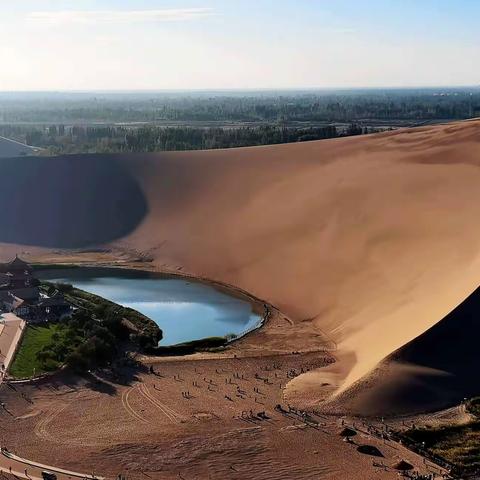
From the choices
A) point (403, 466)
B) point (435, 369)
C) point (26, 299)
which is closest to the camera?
point (403, 466)

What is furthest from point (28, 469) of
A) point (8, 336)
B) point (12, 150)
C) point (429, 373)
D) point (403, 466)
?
point (12, 150)

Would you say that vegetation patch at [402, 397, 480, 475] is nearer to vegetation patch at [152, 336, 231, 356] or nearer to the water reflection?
vegetation patch at [152, 336, 231, 356]

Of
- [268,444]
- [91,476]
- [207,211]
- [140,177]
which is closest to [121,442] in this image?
[91,476]

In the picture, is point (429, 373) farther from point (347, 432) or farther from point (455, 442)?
point (347, 432)

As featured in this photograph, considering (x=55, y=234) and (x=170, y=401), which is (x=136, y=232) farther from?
(x=170, y=401)

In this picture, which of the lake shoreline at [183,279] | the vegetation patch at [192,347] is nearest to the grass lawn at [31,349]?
the vegetation patch at [192,347]

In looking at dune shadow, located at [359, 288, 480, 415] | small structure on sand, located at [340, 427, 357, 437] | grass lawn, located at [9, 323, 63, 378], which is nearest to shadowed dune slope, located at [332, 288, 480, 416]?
dune shadow, located at [359, 288, 480, 415]
